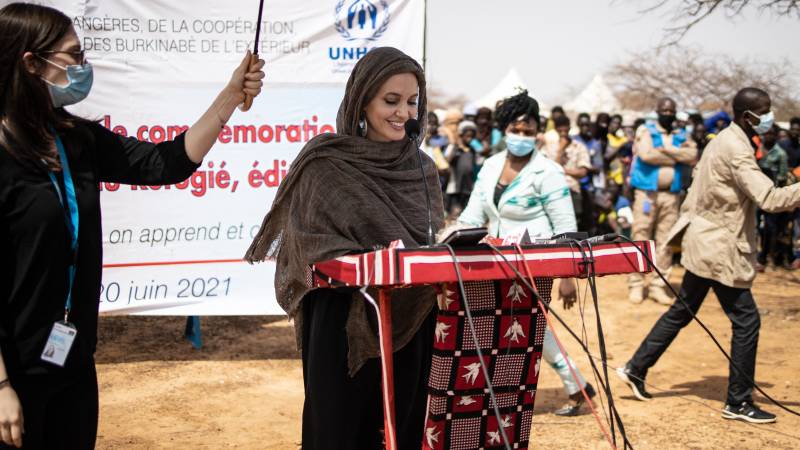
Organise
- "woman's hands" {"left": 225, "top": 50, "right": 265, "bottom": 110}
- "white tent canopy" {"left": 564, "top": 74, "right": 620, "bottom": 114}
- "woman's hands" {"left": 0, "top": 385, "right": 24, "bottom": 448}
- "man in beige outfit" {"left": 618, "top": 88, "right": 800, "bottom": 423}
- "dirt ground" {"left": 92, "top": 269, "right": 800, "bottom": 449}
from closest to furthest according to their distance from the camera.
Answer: "woman's hands" {"left": 0, "top": 385, "right": 24, "bottom": 448}
"woman's hands" {"left": 225, "top": 50, "right": 265, "bottom": 110}
"dirt ground" {"left": 92, "top": 269, "right": 800, "bottom": 449}
"man in beige outfit" {"left": 618, "top": 88, "right": 800, "bottom": 423}
"white tent canopy" {"left": 564, "top": 74, "right": 620, "bottom": 114}

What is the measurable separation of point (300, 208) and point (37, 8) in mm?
1153

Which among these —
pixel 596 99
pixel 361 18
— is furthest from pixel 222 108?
pixel 596 99

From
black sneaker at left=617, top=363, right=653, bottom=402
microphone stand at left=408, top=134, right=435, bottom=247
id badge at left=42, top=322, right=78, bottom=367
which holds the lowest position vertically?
black sneaker at left=617, top=363, right=653, bottom=402

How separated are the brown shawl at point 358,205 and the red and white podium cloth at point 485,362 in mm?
308

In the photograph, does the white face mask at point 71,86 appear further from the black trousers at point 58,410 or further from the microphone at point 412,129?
the microphone at point 412,129

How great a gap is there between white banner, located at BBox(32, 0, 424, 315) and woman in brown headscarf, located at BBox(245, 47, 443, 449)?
314 cm

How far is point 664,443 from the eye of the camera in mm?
5305

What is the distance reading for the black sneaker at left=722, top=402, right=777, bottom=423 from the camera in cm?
560

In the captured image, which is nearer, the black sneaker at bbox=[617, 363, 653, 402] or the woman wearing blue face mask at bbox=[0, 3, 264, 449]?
the woman wearing blue face mask at bbox=[0, 3, 264, 449]

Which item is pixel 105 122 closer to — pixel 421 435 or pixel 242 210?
pixel 242 210

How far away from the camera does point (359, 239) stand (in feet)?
10.4

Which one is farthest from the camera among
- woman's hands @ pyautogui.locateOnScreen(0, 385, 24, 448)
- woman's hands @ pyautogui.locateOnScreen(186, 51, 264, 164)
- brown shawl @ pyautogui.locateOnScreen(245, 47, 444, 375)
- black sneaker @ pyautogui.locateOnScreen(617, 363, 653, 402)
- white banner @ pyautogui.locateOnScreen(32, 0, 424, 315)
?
white banner @ pyautogui.locateOnScreen(32, 0, 424, 315)

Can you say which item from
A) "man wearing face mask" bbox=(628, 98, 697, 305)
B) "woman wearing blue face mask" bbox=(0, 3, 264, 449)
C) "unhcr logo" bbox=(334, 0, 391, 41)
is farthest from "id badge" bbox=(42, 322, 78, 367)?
"man wearing face mask" bbox=(628, 98, 697, 305)

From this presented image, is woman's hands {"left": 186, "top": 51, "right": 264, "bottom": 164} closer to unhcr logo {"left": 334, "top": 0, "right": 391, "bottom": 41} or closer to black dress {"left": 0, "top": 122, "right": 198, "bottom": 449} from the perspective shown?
black dress {"left": 0, "top": 122, "right": 198, "bottom": 449}
